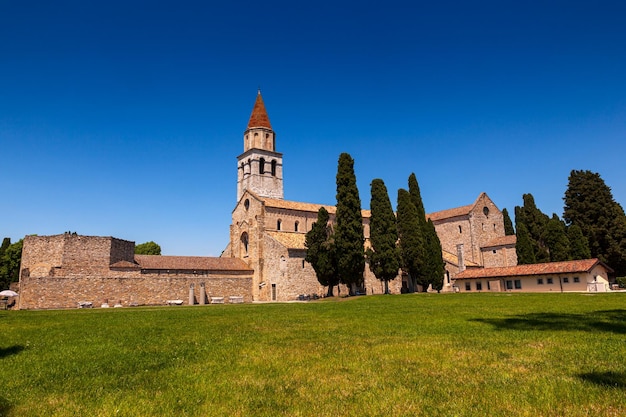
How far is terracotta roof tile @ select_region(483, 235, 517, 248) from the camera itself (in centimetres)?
5122

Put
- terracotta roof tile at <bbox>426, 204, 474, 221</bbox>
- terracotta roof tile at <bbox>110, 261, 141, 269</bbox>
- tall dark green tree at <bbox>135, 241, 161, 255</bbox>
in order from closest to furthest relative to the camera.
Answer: terracotta roof tile at <bbox>110, 261, 141, 269</bbox> → terracotta roof tile at <bbox>426, 204, 474, 221</bbox> → tall dark green tree at <bbox>135, 241, 161, 255</bbox>

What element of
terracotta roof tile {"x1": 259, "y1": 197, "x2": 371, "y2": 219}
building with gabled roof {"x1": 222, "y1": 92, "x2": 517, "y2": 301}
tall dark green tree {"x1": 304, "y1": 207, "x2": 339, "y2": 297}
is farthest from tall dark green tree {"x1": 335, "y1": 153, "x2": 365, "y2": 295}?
terracotta roof tile {"x1": 259, "y1": 197, "x2": 371, "y2": 219}

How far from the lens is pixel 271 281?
43281mm

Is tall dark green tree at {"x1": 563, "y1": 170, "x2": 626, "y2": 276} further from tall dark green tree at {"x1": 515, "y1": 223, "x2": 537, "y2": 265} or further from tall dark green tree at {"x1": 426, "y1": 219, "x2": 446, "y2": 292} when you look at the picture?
tall dark green tree at {"x1": 426, "y1": 219, "x2": 446, "y2": 292}

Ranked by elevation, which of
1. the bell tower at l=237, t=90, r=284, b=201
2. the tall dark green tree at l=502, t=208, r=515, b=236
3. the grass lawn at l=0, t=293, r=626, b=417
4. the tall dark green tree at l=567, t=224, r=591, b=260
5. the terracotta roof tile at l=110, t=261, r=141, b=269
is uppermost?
the bell tower at l=237, t=90, r=284, b=201

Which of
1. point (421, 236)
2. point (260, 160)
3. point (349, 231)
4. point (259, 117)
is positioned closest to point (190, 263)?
point (349, 231)

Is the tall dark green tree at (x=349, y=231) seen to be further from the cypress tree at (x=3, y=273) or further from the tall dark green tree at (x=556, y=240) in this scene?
the cypress tree at (x=3, y=273)

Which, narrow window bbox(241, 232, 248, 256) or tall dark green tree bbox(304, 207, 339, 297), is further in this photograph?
narrow window bbox(241, 232, 248, 256)

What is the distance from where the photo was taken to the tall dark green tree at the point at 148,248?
8062cm

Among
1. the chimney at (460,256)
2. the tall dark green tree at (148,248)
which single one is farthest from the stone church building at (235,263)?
the tall dark green tree at (148,248)

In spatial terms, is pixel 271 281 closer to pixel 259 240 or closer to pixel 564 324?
pixel 259 240

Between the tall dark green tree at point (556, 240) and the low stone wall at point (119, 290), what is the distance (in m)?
34.6

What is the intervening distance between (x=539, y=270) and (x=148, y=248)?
219 feet

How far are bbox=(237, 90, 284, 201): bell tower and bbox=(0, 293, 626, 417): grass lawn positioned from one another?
49.7 meters
